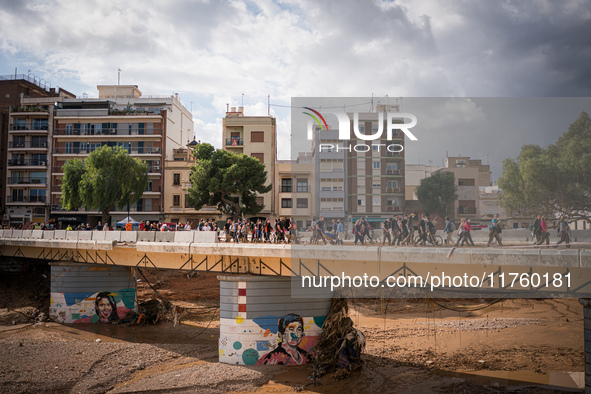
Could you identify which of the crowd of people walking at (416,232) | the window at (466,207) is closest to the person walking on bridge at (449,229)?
the crowd of people walking at (416,232)

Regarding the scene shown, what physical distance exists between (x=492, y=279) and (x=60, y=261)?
98.6ft

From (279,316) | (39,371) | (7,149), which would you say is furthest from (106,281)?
(7,149)

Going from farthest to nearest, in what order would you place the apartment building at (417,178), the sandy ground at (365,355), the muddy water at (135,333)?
the muddy water at (135,333)
the apartment building at (417,178)
the sandy ground at (365,355)

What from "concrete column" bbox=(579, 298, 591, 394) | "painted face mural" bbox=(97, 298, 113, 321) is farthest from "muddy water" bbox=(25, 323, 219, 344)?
"concrete column" bbox=(579, 298, 591, 394)

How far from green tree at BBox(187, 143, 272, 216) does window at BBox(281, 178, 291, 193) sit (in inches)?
246

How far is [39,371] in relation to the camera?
21.2m

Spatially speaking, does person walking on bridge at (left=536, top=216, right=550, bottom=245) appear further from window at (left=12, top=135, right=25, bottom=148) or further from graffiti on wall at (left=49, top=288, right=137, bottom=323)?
window at (left=12, top=135, right=25, bottom=148)

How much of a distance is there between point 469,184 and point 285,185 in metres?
37.0

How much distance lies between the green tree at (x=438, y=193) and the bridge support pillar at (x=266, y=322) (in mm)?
6727

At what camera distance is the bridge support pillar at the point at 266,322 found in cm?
1959

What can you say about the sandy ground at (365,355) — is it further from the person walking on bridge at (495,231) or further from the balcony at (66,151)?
the balcony at (66,151)

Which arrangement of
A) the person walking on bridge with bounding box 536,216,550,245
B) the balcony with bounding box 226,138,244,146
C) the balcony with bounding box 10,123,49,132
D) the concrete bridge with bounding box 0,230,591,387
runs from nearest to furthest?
the concrete bridge with bounding box 0,230,591,387, the person walking on bridge with bounding box 536,216,550,245, the balcony with bounding box 226,138,244,146, the balcony with bounding box 10,123,49,132

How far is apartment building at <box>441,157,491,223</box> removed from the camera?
58.8 ft

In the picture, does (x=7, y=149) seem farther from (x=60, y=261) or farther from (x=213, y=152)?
(x=60, y=261)
